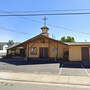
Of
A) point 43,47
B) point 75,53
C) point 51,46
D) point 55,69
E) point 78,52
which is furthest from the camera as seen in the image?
point 43,47

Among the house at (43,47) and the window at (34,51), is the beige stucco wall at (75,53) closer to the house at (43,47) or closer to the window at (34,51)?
the house at (43,47)

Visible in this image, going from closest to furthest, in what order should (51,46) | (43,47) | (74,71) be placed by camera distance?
(74,71)
(51,46)
(43,47)

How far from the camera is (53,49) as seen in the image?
98.6 ft

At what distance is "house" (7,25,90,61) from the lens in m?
27.0

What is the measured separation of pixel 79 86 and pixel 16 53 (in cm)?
3276

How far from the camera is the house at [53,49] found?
88.7 feet

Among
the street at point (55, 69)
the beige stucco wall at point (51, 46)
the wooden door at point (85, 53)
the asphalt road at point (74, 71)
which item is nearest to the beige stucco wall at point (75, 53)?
the wooden door at point (85, 53)

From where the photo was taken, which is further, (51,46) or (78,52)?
(51,46)

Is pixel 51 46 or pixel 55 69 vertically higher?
pixel 51 46

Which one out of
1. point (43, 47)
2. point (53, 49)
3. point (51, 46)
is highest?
point (51, 46)

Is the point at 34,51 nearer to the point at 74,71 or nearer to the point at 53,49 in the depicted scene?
the point at 53,49

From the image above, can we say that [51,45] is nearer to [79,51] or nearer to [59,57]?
[59,57]

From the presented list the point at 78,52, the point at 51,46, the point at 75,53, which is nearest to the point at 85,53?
the point at 78,52

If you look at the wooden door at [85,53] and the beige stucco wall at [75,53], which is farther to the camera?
the beige stucco wall at [75,53]
